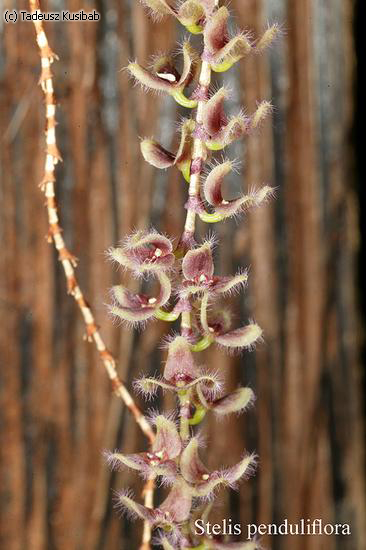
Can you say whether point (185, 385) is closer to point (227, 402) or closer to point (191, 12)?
point (227, 402)

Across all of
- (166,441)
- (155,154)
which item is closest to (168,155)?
(155,154)

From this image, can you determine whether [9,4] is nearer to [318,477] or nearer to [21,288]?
[21,288]

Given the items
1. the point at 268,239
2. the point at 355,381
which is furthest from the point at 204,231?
the point at 355,381

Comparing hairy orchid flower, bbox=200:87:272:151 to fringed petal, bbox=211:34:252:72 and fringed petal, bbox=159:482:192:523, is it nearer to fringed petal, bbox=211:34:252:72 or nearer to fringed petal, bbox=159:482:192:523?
fringed petal, bbox=211:34:252:72

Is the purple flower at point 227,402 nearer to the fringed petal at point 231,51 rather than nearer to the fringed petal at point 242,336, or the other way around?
the fringed petal at point 242,336

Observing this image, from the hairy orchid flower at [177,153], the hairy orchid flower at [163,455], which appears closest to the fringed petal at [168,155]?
the hairy orchid flower at [177,153]

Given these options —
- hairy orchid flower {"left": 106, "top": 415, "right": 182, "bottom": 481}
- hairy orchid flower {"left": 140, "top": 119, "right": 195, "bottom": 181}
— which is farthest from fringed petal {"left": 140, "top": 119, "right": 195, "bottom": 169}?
hairy orchid flower {"left": 106, "top": 415, "right": 182, "bottom": 481}

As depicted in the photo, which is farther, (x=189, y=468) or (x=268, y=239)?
(x=268, y=239)
